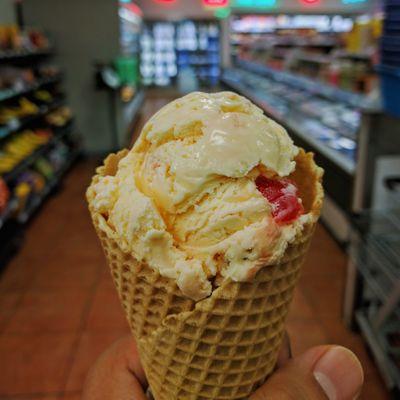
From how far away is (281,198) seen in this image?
3.28ft

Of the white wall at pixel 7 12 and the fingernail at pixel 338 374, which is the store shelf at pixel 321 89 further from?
the white wall at pixel 7 12

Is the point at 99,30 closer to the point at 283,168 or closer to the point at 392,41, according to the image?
the point at 392,41

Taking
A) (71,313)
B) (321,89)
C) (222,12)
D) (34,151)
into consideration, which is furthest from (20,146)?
(222,12)

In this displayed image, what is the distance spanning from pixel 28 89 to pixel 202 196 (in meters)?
5.26

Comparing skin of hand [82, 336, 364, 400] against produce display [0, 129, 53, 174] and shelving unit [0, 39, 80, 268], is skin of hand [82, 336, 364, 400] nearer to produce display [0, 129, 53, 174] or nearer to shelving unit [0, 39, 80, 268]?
shelving unit [0, 39, 80, 268]

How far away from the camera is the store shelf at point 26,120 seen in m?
4.78

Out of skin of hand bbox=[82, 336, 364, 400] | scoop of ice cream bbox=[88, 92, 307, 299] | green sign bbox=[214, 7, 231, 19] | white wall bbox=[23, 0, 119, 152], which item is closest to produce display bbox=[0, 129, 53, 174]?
white wall bbox=[23, 0, 119, 152]

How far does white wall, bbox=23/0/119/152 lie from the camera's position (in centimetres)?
741

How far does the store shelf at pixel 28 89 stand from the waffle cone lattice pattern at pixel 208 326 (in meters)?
4.15

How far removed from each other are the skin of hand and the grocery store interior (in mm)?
1331

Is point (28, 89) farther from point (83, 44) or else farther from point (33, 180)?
point (83, 44)

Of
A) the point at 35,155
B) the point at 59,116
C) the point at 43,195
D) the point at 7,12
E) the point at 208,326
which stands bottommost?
the point at 43,195

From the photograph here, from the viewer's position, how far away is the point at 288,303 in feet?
3.75

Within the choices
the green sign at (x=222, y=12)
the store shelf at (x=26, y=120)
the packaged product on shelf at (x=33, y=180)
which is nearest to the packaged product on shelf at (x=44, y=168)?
the packaged product on shelf at (x=33, y=180)
